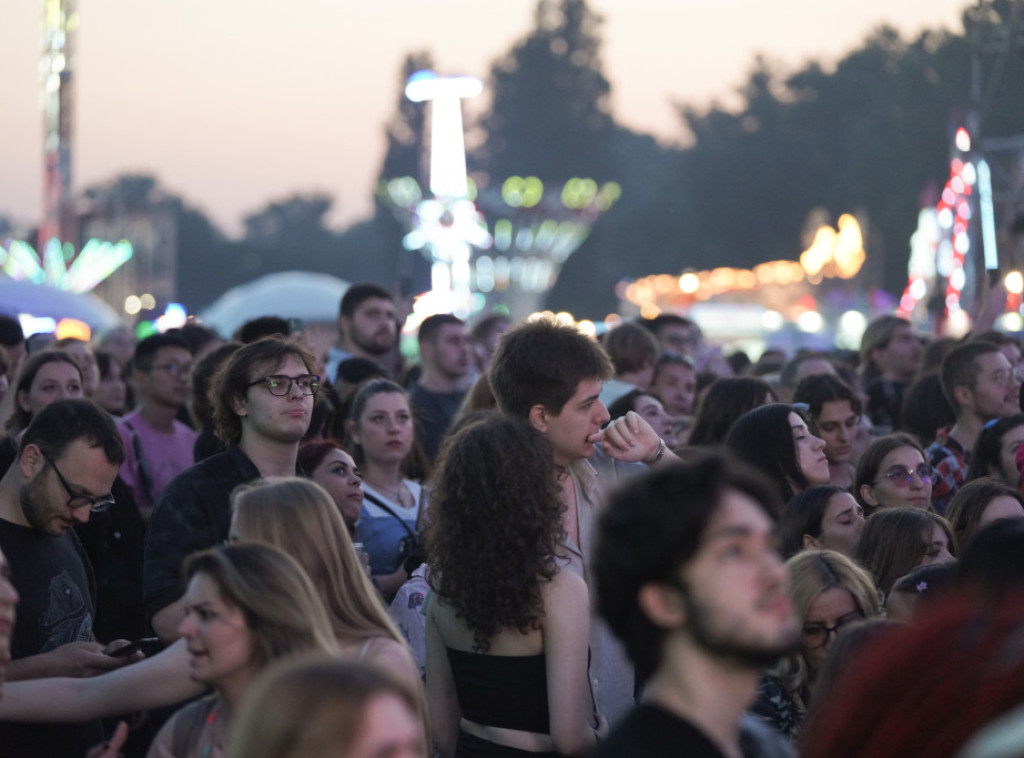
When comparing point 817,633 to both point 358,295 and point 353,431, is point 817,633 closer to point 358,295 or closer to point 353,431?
point 353,431

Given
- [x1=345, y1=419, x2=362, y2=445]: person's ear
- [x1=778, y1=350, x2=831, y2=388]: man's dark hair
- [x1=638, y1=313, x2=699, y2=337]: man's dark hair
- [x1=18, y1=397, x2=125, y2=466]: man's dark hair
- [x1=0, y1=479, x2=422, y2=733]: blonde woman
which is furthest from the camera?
[x1=638, y1=313, x2=699, y2=337]: man's dark hair

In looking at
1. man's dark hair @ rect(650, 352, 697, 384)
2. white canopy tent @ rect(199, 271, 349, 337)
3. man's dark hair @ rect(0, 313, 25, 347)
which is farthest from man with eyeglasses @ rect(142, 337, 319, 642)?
white canopy tent @ rect(199, 271, 349, 337)

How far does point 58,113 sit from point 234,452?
3199 centimetres

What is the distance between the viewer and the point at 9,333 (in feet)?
26.2

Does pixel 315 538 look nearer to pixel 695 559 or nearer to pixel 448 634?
pixel 448 634

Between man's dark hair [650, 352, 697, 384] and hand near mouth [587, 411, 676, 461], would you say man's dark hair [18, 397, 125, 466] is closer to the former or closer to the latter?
hand near mouth [587, 411, 676, 461]

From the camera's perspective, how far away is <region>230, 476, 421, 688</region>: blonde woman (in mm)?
3246

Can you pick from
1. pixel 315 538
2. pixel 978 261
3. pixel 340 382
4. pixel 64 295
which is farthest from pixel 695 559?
pixel 64 295

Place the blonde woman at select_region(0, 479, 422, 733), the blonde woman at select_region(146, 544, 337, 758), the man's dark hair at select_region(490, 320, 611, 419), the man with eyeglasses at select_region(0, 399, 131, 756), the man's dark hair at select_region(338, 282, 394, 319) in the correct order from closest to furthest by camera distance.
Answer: the blonde woman at select_region(146, 544, 337, 758), the blonde woman at select_region(0, 479, 422, 733), the man with eyeglasses at select_region(0, 399, 131, 756), the man's dark hair at select_region(490, 320, 611, 419), the man's dark hair at select_region(338, 282, 394, 319)

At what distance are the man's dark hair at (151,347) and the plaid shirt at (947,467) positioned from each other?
380 cm

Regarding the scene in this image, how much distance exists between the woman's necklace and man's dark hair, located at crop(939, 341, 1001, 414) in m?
2.84

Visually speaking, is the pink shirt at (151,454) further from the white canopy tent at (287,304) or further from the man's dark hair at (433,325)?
the white canopy tent at (287,304)

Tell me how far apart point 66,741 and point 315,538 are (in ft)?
3.22

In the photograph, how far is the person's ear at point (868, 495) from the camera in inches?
223
